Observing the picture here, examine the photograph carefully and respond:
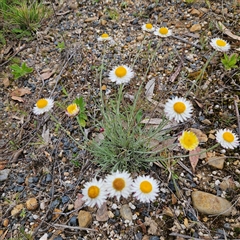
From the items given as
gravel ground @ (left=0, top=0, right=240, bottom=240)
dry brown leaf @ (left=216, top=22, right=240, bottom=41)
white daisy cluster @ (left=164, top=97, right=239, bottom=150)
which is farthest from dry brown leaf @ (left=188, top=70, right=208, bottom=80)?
white daisy cluster @ (left=164, top=97, right=239, bottom=150)

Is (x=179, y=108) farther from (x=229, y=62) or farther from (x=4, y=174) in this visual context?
(x=4, y=174)

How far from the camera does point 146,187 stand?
1.35m

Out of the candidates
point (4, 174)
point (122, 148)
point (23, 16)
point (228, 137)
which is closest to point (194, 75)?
point (228, 137)

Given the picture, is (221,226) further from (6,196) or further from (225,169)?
(6,196)

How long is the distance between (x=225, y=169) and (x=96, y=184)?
784 mm

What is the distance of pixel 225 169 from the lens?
165 cm

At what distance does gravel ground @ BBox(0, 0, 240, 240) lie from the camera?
1538 millimetres

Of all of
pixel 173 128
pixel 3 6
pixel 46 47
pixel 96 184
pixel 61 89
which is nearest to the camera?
pixel 96 184

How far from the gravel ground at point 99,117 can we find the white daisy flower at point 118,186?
0.29m

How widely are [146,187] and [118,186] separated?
138mm

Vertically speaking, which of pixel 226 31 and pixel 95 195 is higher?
pixel 226 31

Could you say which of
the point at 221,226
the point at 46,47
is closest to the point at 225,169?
the point at 221,226

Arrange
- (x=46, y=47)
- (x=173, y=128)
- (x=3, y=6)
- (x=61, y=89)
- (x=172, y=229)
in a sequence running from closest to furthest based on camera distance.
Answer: (x=172, y=229) < (x=173, y=128) < (x=61, y=89) < (x=46, y=47) < (x=3, y=6)

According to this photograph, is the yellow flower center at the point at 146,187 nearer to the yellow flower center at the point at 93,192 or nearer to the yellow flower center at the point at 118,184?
the yellow flower center at the point at 118,184
